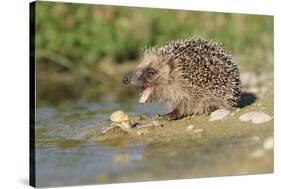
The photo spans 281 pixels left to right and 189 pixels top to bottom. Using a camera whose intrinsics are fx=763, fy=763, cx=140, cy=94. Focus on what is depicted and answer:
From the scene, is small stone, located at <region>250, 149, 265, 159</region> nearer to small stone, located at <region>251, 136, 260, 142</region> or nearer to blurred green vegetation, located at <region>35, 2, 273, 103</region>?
small stone, located at <region>251, 136, 260, 142</region>

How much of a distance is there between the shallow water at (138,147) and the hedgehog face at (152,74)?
0.61ft

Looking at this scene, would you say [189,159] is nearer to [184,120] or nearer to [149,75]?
[184,120]

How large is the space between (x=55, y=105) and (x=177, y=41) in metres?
1.55

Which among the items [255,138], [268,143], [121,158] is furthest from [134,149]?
[268,143]

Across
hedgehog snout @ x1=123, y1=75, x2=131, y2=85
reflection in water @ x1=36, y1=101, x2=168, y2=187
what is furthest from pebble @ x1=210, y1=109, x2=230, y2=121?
hedgehog snout @ x1=123, y1=75, x2=131, y2=85

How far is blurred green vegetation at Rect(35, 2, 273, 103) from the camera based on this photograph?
800 cm

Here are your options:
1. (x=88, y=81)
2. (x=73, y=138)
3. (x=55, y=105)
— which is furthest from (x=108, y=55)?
(x=73, y=138)

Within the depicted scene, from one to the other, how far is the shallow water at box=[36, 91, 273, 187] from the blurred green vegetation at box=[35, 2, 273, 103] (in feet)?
1.26

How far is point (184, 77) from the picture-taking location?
8.22 metres

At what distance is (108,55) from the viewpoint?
9023mm

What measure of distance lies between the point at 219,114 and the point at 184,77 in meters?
0.58

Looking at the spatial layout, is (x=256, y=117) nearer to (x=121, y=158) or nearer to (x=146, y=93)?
(x=146, y=93)

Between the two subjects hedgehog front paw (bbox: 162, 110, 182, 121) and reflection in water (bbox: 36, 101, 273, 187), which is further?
hedgehog front paw (bbox: 162, 110, 182, 121)

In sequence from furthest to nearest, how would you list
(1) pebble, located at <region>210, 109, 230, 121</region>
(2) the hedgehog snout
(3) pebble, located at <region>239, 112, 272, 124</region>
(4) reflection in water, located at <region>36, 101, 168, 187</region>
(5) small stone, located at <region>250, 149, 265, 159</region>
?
(5) small stone, located at <region>250, 149, 265, 159</region> → (3) pebble, located at <region>239, 112, 272, 124</region> → (1) pebble, located at <region>210, 109, 230, 121</region> → (2) the hedgehog snout → (4) reflection in water, located at <region>36, 101, 168, 187</region>
